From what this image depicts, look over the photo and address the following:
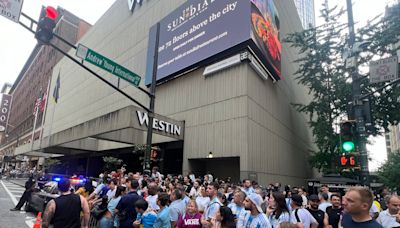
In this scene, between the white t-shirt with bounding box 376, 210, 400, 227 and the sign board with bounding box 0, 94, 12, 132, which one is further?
the sign board with bounding box 0, 94, 12, 132

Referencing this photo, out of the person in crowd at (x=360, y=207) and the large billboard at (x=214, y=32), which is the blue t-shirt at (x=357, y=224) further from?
the large billboard at (x=214, y=32)

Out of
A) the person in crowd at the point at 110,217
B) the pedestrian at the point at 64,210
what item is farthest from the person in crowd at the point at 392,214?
the pedestrian at the point at 64,210

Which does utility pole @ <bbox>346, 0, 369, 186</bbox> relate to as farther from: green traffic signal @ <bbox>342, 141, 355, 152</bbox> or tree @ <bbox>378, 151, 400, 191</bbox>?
tree @ <bbox>378, 151, 400, 191</bbox>

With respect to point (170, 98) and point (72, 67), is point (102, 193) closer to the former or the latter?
point (170, 98)

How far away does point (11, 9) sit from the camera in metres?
7.26

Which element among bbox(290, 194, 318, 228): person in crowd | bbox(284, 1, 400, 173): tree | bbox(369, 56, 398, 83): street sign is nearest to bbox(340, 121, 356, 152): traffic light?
bbox(369, 56, 398, 83): street sign

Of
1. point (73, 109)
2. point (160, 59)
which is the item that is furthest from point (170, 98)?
point (73, 109)

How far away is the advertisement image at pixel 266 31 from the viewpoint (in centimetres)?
1803

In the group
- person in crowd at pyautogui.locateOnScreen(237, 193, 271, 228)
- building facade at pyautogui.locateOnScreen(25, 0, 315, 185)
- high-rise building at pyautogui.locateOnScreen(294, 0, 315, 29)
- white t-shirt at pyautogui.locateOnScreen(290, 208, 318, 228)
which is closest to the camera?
person in crowd at pyautogui.locateOnScreen(237, 193, 271, 228)

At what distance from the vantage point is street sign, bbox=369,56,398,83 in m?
8.59

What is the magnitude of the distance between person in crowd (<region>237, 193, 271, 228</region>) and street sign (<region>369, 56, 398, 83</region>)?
653 cm

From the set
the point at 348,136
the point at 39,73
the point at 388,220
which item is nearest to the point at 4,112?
the point at 39,73

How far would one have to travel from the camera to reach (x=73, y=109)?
136ft

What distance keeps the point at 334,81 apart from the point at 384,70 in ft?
54.6
